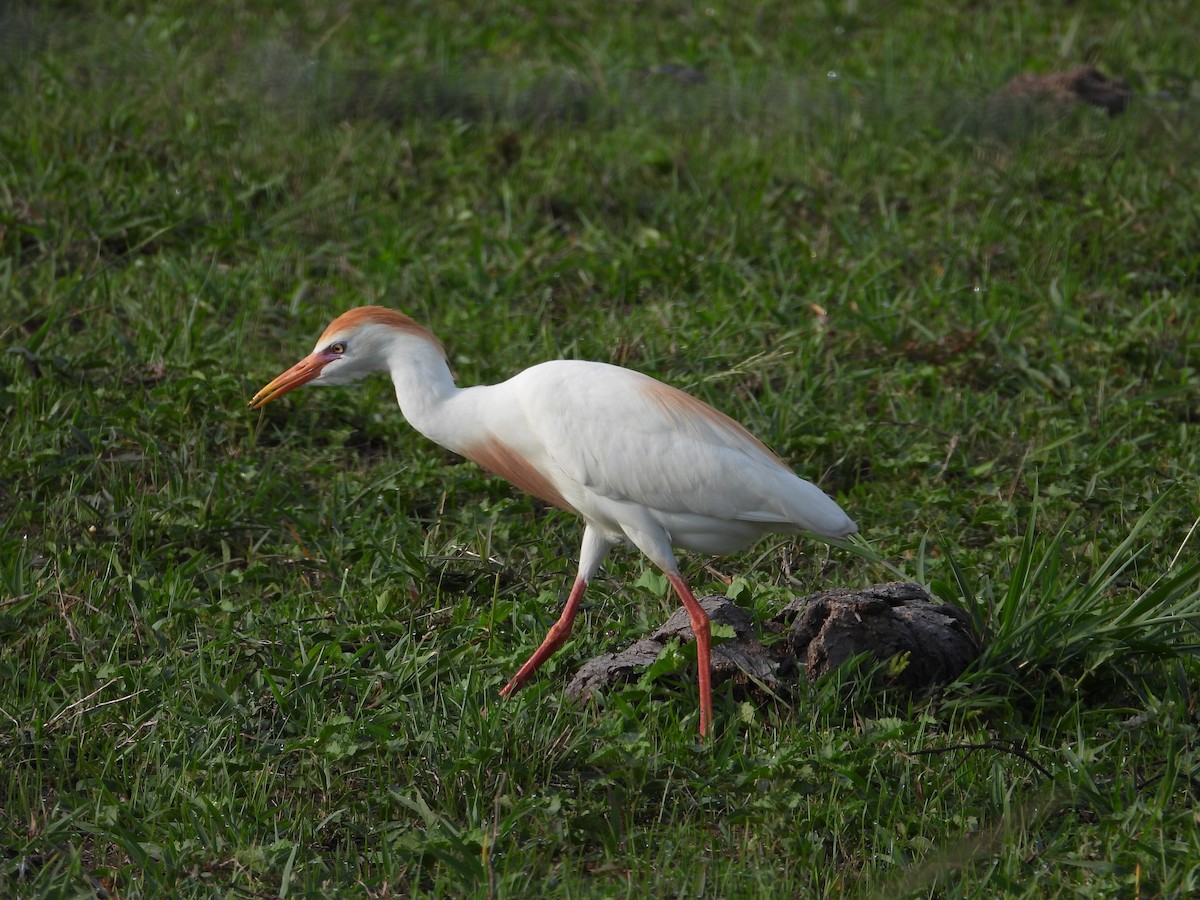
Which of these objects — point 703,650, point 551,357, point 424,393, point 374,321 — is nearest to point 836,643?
point 703,650

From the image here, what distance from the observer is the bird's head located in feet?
12.7

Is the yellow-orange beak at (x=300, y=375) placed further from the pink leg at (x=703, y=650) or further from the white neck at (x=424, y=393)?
the pink leg at (x=703, y=650)

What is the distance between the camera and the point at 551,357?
5.32m

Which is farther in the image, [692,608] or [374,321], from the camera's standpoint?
[374,321]

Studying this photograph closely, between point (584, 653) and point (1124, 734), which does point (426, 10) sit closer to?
point (584, 653)

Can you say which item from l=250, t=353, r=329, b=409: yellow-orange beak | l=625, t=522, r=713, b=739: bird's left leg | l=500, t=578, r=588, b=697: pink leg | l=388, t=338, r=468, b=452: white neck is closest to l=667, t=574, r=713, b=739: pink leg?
l=625, t=522, r=713, b=739: bird's left leg

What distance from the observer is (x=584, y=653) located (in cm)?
396

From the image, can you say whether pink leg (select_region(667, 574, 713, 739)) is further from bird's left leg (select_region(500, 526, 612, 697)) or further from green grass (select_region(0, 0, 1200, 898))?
bird's left leg (select_region(500, 526, 612, 697))

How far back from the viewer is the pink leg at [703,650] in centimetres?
352

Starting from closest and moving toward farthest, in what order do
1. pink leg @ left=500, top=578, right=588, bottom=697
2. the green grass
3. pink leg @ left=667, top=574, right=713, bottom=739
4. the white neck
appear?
1. the green grass
2. pink leg @ left=667, top=574, right=713, bottom=739
3. pink leg @ left=500, top=578, right=588, bottom=697
4. the white neck

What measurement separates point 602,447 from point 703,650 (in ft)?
1.95

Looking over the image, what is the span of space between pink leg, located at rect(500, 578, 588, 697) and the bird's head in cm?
78

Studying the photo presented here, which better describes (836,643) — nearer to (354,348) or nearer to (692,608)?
(692,608)

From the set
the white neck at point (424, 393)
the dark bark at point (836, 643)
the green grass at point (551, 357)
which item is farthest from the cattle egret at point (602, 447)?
the green grass at point (551, 357)
